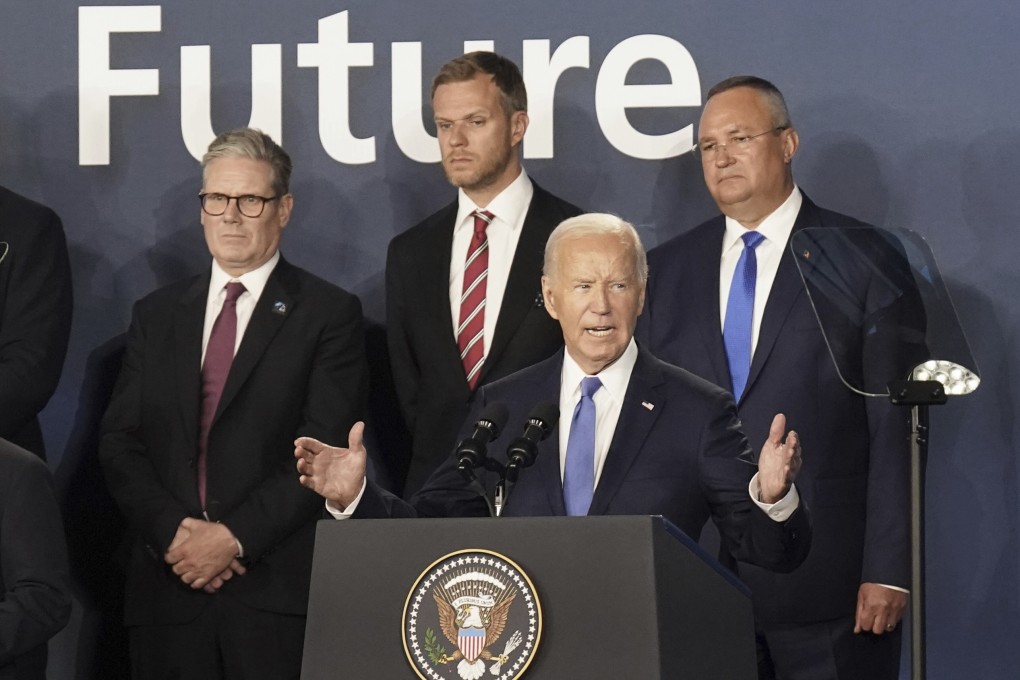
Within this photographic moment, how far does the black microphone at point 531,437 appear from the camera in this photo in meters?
2.78

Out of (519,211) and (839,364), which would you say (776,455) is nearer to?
(839,364)

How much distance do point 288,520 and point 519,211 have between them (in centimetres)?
116

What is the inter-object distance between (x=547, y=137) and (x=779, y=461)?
98.5 inches

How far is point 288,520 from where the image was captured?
14.2 ft

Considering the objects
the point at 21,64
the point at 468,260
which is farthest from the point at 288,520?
the point at 21,64

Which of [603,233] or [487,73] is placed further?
[487,73]

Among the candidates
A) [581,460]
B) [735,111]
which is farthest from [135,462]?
[735,111]

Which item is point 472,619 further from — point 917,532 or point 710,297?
point 710,297

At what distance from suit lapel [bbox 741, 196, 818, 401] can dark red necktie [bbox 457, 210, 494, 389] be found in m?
Answer: 0.79

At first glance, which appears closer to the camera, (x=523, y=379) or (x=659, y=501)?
(x=659, y=501)

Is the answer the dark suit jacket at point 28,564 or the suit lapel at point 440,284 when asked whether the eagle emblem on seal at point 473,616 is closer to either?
the dark suit jacket at point 28,564

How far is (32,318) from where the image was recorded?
15.3 feet

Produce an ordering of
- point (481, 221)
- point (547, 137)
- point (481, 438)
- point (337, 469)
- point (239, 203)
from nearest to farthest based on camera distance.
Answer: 1. point (481, 438)
2. point (337, 469)
3. point (239, 203)
4. point (481, 221)
5. point (547, 137)

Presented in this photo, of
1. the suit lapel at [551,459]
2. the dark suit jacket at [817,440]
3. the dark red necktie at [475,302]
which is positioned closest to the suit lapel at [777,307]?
the dark suit jacket at [817,440]
